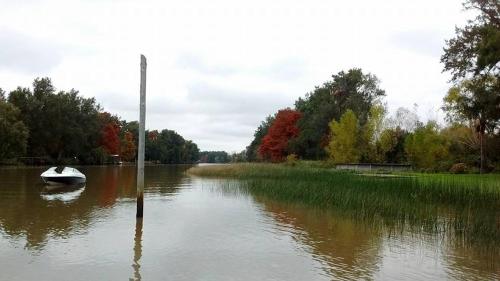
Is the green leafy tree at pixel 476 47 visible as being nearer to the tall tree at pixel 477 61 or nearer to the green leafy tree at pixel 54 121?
the tall tree at pixel 477 61

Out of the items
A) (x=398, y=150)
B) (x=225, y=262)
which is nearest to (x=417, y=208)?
(x=225, y=262)

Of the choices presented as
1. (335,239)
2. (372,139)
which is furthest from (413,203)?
(372,139)

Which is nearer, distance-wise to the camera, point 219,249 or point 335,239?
point 219,249

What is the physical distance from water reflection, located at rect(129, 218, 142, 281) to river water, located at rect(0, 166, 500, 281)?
0.9 inches

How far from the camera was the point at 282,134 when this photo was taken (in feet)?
253

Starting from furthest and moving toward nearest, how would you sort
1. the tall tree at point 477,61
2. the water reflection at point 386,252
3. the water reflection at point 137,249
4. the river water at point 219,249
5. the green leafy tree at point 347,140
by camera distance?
the green leafy tree at point 347,140, the tall tree at point 477,61, the water reflection at point 386,252, the river water at point 219,249, the water reflection at point 137,249

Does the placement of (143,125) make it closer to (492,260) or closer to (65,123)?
(492,260)

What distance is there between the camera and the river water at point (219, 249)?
893cm

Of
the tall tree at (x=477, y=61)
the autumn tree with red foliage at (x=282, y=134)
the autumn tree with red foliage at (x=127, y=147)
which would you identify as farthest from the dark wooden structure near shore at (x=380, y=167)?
the autumn tree with red foliage at (x=127, y=147)

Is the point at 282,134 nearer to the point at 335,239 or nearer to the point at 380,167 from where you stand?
the point at 380,167

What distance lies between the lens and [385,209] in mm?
15984

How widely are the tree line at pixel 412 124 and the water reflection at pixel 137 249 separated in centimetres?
1572

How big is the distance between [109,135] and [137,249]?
322 feet

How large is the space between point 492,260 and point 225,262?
5822mm
